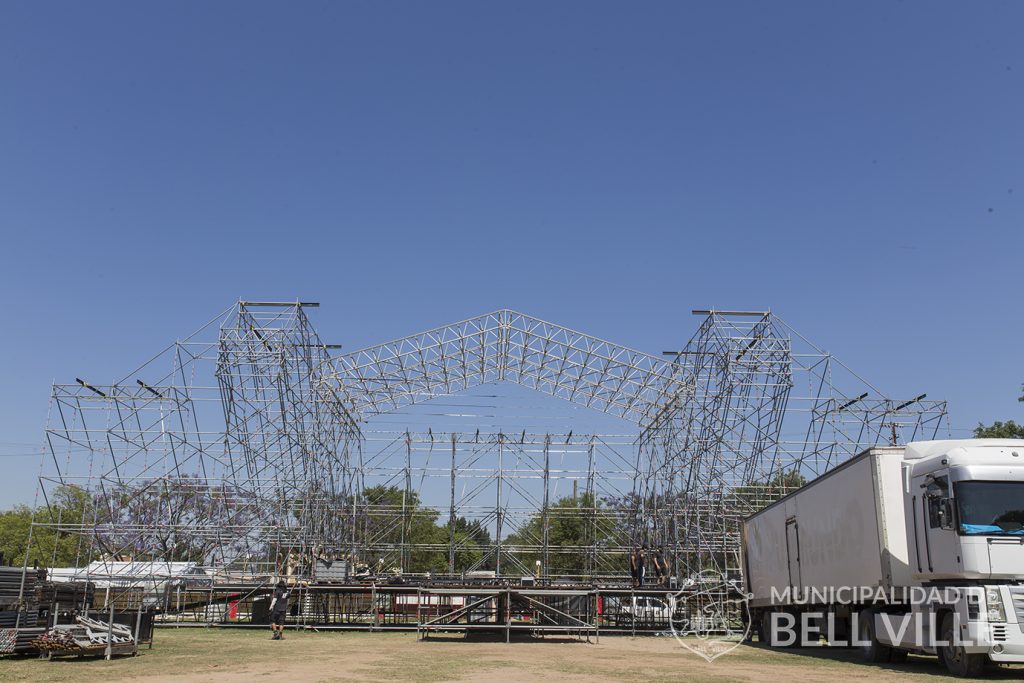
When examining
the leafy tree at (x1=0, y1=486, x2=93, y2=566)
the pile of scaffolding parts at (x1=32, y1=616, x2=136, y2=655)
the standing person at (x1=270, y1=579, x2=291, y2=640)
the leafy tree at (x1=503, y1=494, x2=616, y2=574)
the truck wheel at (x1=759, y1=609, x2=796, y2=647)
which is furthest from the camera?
the leafy tree at (x1=0, y1=486, x2=93, y2=566)

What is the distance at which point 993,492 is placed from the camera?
1082 cm

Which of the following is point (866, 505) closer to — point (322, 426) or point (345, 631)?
point (345, 631)

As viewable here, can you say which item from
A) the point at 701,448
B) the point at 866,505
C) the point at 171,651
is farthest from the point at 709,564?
the point at 171,651

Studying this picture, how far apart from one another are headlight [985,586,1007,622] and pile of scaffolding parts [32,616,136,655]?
40.6 feet

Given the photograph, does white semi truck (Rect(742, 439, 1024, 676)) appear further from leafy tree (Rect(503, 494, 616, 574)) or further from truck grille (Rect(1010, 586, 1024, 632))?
leafy tree (Rect(503, 494, 616, 574))

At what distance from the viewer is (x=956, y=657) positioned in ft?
36.1

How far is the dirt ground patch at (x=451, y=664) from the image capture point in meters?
11.1

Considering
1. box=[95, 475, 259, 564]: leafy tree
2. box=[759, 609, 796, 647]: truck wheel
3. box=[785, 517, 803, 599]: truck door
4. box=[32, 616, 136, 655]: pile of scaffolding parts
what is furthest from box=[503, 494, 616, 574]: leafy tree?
box=[32, 616, 136, 655]: pile of scaffolding parts

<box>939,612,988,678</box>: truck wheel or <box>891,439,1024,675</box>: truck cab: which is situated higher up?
<box>891,439,1024,675</box>: truck cab

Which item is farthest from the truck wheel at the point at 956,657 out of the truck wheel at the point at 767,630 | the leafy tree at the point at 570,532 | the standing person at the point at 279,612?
the leafy tree at the point at 570,532

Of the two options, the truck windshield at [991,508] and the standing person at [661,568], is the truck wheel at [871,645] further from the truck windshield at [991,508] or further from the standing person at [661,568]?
the standing person at [661,568]

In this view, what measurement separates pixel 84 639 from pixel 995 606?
1269cm

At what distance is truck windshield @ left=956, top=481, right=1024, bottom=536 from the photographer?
1075cm

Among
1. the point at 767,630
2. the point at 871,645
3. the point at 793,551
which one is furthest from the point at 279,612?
the point at 871,645
